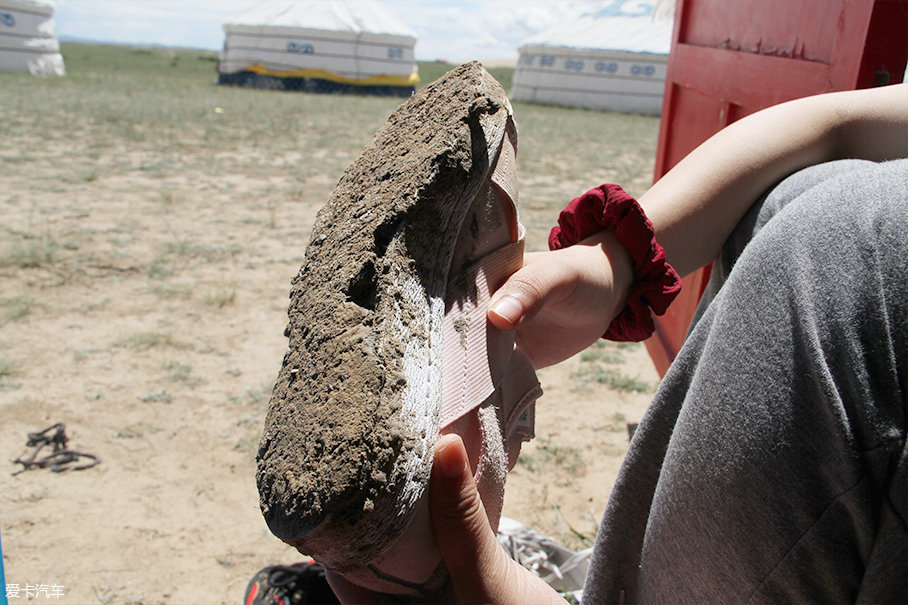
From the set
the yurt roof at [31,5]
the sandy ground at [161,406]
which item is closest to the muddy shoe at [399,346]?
the sandy ground at [161,406]

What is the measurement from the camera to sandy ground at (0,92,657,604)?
2.13 m

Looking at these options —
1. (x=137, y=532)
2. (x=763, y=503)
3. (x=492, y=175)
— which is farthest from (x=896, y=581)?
(x=137, y=532)

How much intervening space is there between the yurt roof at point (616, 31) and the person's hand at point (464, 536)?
19.4 meters

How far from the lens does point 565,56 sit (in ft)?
65.4

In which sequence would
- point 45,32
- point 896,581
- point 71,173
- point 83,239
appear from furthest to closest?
point 45,32, point 71,173, point 83,239, point 896,581

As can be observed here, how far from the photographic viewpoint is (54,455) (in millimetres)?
2510

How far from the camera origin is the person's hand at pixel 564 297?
960 millimetres

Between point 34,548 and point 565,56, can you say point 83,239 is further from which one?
point 565,56

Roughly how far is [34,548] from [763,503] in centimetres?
215

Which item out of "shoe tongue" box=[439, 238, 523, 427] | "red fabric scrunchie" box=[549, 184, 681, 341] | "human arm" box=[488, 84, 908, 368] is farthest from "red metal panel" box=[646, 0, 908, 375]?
"shoe tongue" box=[439, 238, 523, 427]

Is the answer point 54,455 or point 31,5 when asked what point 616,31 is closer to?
point 31,5

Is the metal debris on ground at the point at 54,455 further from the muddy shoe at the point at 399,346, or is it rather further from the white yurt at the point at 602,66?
the white yurt at the point at 602,66

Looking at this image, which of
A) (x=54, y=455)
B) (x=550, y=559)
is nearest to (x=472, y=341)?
(x=550, y=559)

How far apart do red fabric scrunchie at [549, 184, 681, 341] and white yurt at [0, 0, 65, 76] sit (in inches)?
791
